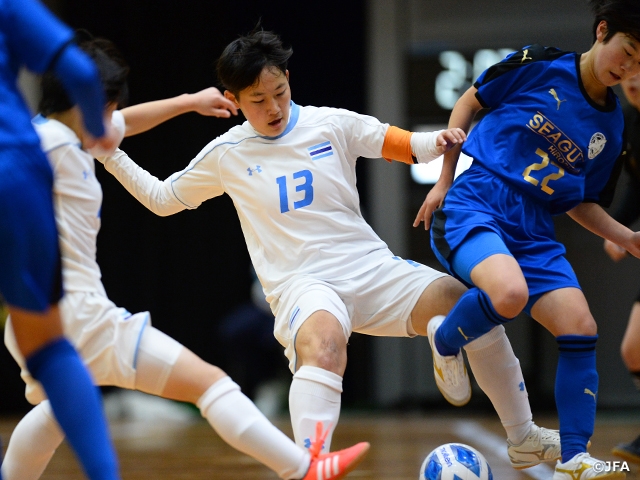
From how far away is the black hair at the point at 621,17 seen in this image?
2758mm

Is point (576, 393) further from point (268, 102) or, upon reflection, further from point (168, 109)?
point (168, 109)

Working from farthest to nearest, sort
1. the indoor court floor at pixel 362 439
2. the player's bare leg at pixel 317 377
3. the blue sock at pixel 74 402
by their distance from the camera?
the indoor court floor at pixel 362 439 → the player's bare leg at pixel 317 377 → the blue sock at pixel 74 402

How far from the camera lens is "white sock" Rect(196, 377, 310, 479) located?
2295 mm

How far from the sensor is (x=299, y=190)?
3.02m

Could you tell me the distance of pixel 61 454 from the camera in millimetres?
4785

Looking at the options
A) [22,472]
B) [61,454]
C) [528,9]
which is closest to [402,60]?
[528,9]

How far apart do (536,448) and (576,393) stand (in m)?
0.30

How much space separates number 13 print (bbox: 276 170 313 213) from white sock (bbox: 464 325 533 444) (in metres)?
0.78

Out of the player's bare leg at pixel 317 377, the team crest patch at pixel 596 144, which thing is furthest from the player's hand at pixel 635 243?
the player's bare leg at pixel 317 377

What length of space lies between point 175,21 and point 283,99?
519cm

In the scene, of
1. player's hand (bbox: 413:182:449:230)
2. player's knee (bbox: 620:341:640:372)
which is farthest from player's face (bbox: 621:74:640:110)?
player's hand (bbox: 413:182:449:230)

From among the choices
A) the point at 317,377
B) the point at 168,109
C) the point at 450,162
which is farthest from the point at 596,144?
the point at 168,109

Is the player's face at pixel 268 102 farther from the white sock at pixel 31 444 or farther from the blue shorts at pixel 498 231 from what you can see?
the white sock at pixel 31 444

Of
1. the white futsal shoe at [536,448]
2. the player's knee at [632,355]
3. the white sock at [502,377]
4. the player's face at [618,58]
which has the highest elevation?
the player's face at [618,58]
